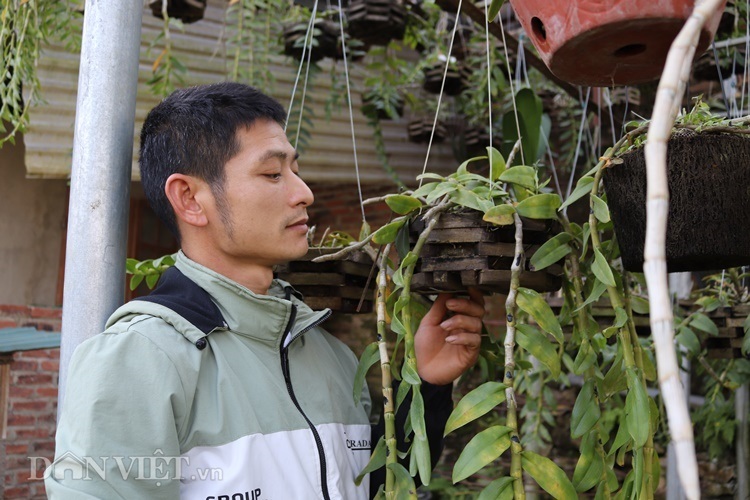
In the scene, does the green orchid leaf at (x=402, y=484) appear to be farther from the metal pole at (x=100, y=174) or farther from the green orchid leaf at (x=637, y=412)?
the metal pole at (x=100, y=174)

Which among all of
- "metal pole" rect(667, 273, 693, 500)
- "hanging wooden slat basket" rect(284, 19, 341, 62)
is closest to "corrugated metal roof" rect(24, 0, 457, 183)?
"hanging wooden slat basket" rect(284, 19, 341, 62)

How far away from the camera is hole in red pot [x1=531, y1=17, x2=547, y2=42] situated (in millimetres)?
951

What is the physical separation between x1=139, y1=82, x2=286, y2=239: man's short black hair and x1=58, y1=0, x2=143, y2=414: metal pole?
0.05 metres

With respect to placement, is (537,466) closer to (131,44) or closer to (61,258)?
(131,44)

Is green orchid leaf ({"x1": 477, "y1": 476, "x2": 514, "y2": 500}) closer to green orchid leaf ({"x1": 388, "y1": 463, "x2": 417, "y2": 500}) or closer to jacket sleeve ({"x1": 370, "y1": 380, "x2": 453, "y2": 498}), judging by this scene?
green orchid leaf ({"x1": 388, "y1": 463, "x2": 417, "y2": 500})

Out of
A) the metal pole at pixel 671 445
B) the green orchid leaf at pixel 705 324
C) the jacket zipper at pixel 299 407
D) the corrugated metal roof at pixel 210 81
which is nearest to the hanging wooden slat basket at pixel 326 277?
the jacket zipper at pixel 299 407

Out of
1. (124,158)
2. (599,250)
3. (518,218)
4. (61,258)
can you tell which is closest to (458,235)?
(518,218)

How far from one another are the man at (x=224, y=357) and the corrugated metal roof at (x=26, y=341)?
3.90ft

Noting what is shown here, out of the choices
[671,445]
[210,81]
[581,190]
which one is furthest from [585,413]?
[210,81]

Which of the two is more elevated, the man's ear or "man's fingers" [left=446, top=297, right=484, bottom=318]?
the man's ear

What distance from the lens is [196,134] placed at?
1117 mm

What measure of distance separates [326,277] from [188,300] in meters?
0.33

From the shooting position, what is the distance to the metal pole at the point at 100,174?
1.11 meters

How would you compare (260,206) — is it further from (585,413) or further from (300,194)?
(585,413)
